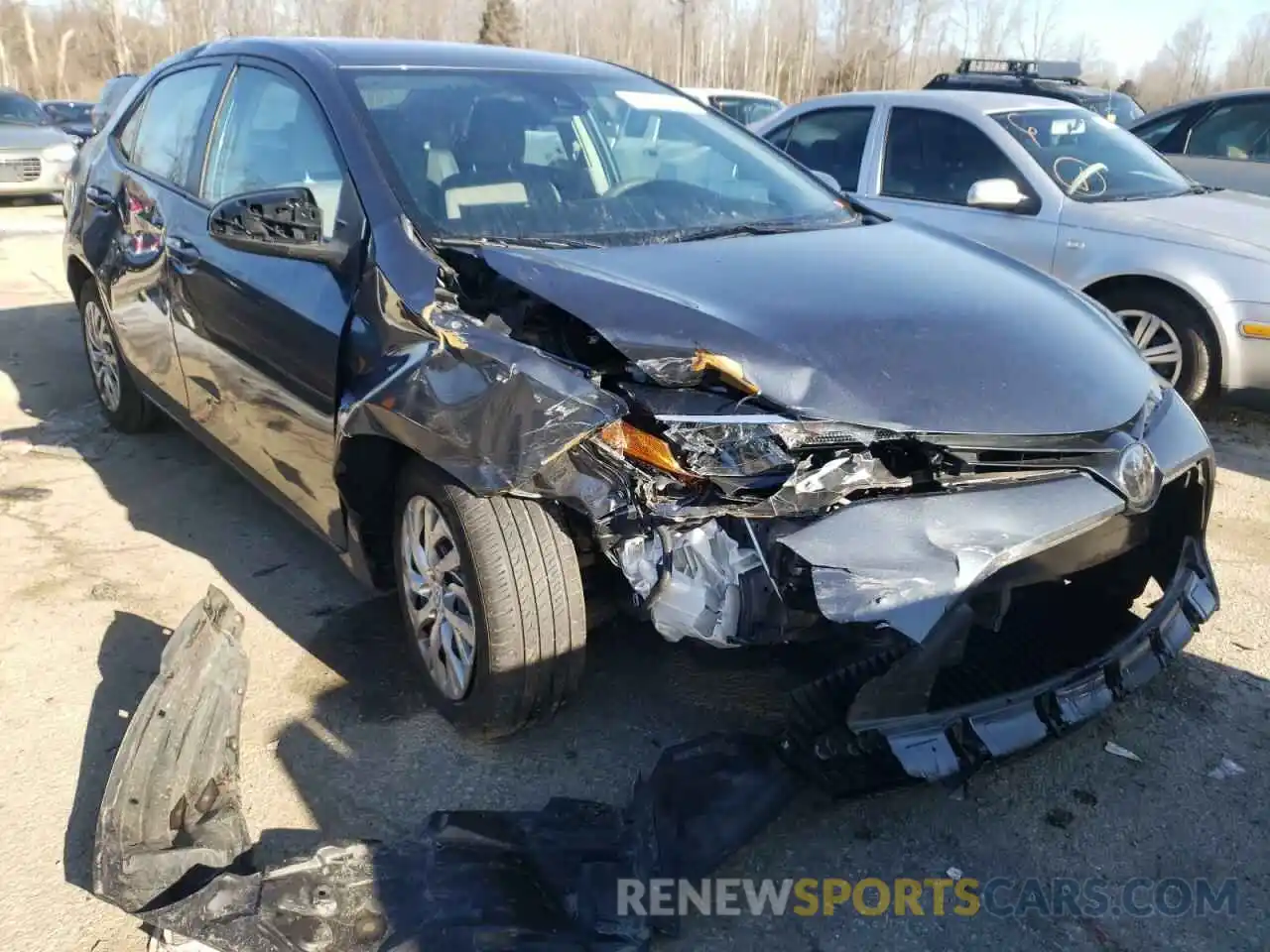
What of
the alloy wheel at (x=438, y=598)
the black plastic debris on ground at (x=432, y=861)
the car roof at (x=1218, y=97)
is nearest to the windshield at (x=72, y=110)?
the car roof at (x=1218, y=97)

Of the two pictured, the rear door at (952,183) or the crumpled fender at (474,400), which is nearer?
the crumpled fender at (474,400)

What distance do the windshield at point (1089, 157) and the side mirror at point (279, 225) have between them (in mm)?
4264

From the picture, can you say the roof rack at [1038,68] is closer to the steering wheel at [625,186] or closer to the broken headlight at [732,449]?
the steering wheel at [625,186]

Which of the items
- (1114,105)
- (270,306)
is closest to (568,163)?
(270,306)

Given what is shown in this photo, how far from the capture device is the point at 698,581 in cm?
227

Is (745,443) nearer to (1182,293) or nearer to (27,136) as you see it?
(1182,293)

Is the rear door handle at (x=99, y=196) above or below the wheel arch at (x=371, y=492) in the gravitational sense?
above

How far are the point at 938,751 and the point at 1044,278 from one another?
1.72 m

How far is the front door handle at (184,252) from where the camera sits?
360 centimetres

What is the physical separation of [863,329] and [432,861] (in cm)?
153

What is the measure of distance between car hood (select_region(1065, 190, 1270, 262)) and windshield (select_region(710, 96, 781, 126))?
29.6ft

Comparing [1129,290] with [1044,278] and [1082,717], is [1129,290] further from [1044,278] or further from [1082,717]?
[1082,717]

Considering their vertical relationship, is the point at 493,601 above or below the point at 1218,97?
below

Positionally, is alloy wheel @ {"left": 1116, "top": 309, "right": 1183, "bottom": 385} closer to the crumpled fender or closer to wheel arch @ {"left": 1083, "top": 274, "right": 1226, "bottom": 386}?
wheel arch @ {"left": 1083, "top": 274, "right": 1226, "bottom": 386}
